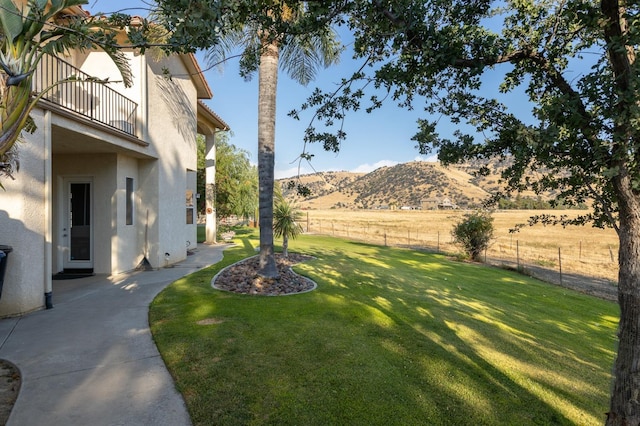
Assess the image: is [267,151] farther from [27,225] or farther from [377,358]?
[377,358]

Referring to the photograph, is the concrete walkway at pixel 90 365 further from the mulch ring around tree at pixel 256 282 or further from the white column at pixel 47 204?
the mulch ring around tree at pixel 256 282

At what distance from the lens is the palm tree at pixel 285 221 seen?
13859 mm

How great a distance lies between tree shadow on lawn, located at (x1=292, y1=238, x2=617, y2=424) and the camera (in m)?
3.86

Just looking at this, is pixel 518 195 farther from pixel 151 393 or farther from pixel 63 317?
pixel 63 317

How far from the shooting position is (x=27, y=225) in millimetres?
6398

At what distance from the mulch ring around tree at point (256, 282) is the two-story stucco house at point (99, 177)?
3073 mm

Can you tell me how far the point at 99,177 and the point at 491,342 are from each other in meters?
11.0

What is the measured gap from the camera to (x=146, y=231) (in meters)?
11.3

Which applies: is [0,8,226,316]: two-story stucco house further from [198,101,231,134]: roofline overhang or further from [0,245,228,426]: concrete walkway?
[198,101,231,134]: roofline overhang

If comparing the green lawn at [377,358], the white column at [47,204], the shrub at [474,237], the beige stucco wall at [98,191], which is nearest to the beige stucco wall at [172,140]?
the beige stucco wall at [98,191]

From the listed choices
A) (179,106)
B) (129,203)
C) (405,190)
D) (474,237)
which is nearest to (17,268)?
(129,203)

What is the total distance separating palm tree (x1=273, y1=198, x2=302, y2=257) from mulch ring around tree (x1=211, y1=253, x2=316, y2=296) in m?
2.94

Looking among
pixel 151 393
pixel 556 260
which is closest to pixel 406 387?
pixel 151 393

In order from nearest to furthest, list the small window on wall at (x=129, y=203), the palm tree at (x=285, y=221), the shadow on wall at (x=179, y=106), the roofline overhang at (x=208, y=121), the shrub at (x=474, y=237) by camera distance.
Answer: the small window on wall at (x=129, y=203)
the shadow on wall at (x=179, y=106)
the palm tree at (x=285, y=221)
the roofline overhang at (x=208, y=121)
the shrub at (x=474, y=237)
